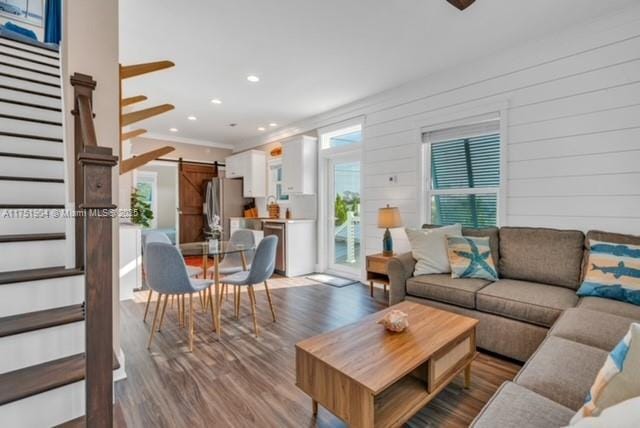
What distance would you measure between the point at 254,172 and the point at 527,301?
207 inches

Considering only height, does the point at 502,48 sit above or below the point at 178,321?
above

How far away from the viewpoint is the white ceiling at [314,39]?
94.3 inches

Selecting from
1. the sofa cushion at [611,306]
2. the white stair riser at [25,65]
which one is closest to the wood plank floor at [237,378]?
the sofa cushion at [611,306]

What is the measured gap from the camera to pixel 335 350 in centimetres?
160

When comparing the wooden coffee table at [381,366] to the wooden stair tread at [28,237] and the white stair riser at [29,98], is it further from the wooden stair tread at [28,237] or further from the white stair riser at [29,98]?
the white stair riser at [29,98]

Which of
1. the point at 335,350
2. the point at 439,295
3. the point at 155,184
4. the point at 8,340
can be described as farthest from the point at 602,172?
the point at 155,184

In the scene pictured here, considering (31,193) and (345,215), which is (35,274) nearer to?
(31,193)

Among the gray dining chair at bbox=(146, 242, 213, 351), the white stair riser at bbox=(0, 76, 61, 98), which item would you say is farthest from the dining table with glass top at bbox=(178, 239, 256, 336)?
the white stair riser at bbox=(0, 76, 61, 98)

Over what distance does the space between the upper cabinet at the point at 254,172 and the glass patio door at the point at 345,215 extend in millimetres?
1869

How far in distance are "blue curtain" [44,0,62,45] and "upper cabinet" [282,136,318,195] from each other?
3.49 meters

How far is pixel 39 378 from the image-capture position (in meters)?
1.28

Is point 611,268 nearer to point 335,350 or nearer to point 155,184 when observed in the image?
point 335,350

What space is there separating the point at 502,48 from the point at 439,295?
2540 mm

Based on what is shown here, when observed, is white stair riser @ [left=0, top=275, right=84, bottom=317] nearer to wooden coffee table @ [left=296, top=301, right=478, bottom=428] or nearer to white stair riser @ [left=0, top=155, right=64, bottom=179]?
white stair riser @ [left=0, top=155, right=64, bottom=179]
